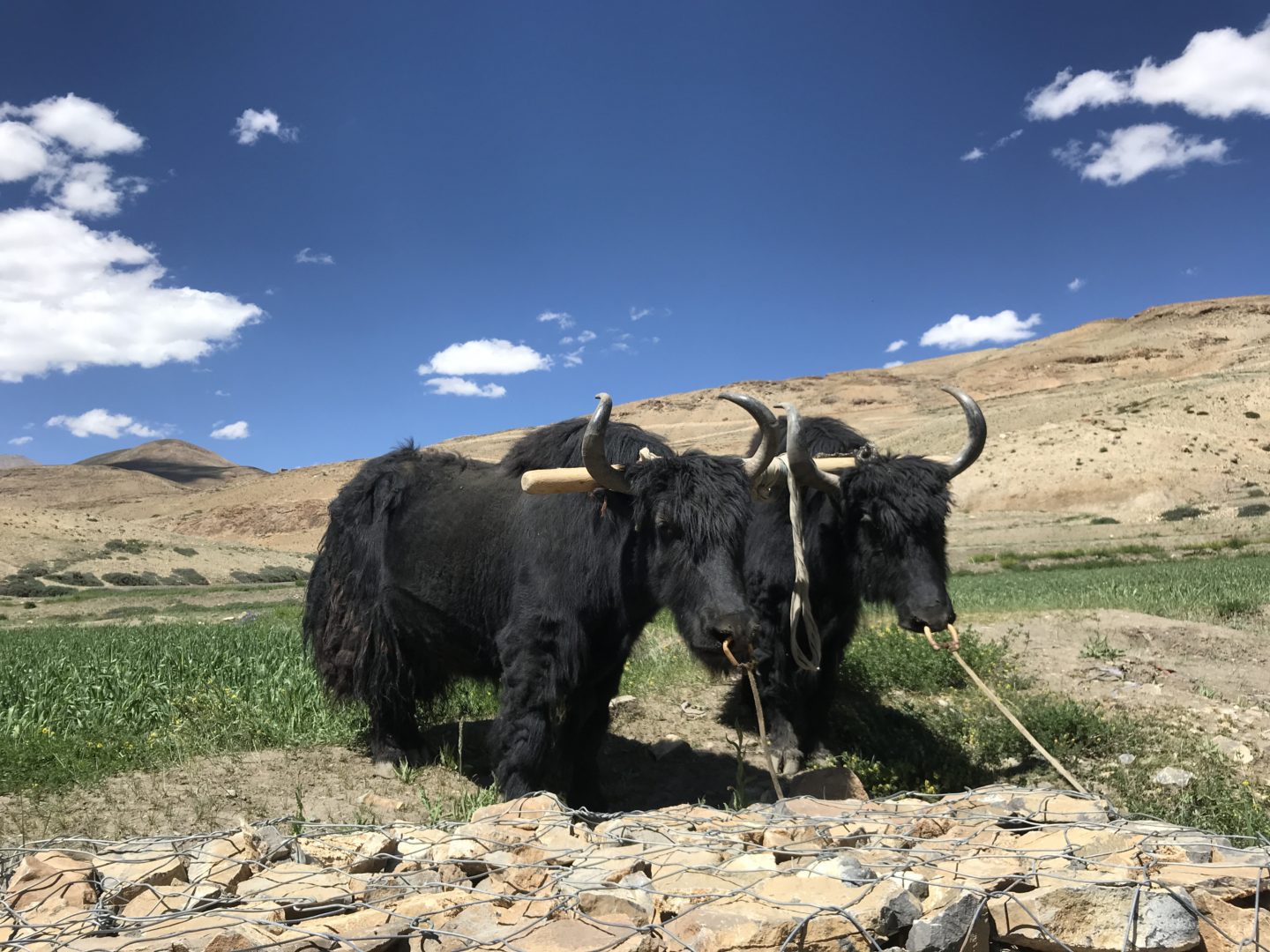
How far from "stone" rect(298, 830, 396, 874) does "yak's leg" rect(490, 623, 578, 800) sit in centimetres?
113

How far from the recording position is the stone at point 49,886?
3061 mm

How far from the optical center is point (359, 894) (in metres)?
3.02

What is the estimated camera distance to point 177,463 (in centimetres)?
16400

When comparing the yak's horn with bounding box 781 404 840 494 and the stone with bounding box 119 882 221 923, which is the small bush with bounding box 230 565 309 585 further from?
the stone with bounding box 119 882 221 923

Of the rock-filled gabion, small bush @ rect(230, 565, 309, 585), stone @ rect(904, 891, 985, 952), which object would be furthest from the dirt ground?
small bush @ rect(230, 565, 309, 585)

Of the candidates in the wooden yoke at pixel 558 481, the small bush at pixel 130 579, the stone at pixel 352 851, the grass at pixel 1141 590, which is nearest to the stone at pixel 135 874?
the stone at pixel 352 851

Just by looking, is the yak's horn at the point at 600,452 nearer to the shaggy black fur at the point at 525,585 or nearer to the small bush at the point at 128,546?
the shaggy black fur at the point at 525,585

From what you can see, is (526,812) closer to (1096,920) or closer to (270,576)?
(1096,920)

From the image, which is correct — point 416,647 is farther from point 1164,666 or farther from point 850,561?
point 1164,666

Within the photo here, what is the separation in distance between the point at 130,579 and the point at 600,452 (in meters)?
36.8

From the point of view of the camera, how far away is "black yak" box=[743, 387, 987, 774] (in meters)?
5.57

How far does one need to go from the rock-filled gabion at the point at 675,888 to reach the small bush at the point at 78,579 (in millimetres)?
35730

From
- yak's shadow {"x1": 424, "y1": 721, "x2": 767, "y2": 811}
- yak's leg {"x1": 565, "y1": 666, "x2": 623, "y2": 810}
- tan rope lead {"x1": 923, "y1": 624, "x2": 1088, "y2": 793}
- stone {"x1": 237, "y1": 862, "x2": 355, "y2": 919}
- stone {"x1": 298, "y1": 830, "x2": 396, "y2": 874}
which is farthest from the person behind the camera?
yak's shadow {"x1": 424, "y1": 721, "x2": 767, "y2": 811}

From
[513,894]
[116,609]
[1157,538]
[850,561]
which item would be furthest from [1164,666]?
[116,609]
